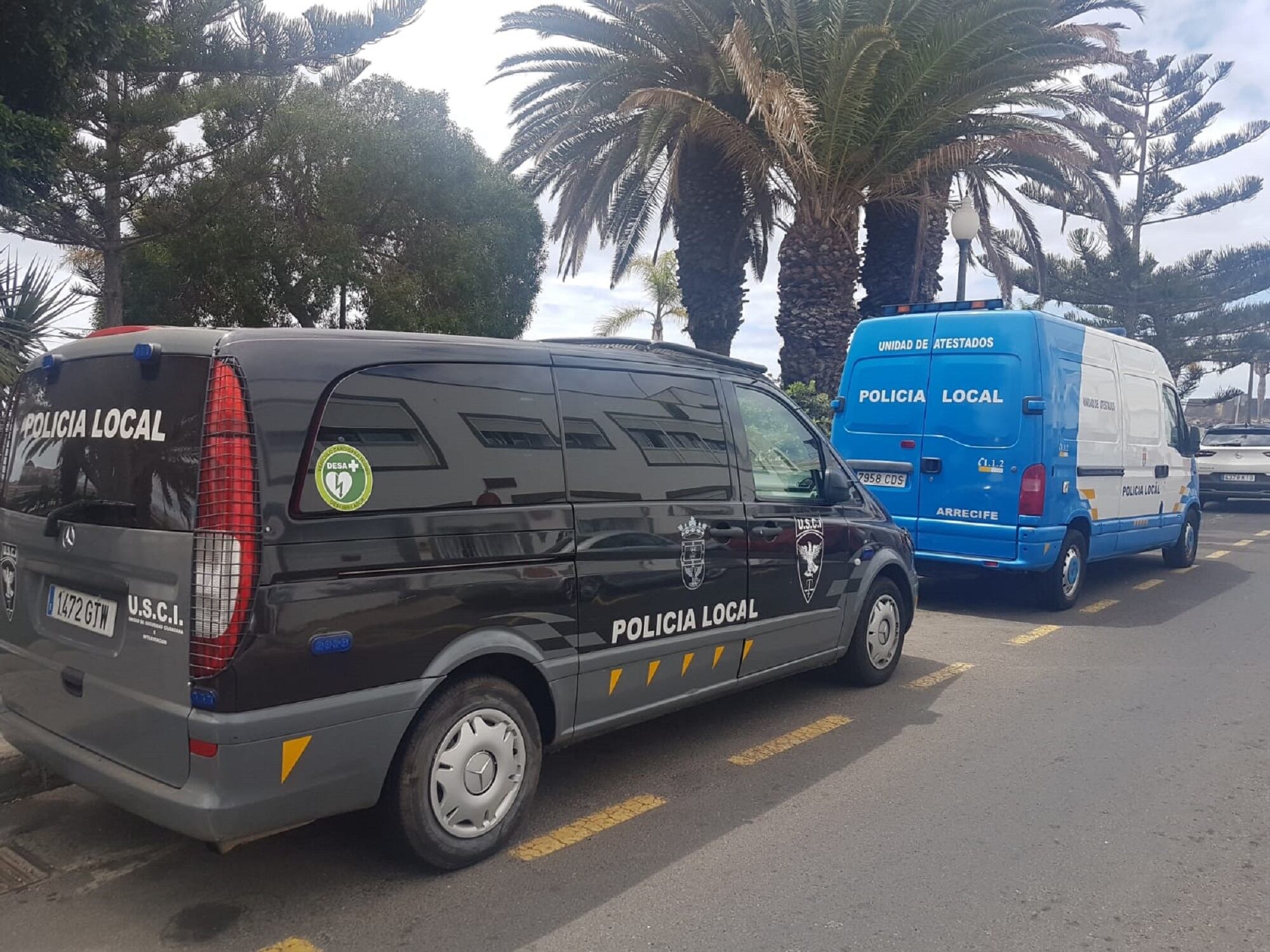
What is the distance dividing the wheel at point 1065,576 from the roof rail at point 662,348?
14.0ft

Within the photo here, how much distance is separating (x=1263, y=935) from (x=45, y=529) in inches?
165

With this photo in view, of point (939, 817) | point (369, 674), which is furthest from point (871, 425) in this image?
point (369, 674)

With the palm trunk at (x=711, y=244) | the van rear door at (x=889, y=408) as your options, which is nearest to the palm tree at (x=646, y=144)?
the palm trunk at (x=711, y=244)

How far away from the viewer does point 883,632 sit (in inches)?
231

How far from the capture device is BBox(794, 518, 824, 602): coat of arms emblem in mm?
5035

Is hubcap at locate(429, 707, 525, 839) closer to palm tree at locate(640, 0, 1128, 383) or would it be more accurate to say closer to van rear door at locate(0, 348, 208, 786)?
van rear door at locate(0, 348, 208, 786)

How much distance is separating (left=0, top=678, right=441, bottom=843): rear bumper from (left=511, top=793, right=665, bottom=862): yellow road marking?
0.72m

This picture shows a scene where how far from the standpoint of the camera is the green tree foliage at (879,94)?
490 inches

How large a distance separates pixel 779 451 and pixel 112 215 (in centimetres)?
1526

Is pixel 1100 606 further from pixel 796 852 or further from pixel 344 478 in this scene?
pixel 344 478

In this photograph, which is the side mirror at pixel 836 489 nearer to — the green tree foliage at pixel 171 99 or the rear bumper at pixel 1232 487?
the green tree foliage at pixel 171 99

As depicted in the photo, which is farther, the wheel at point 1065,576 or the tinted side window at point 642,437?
the wheel at point 1065,576

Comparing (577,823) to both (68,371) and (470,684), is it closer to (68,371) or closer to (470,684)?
(470,684)

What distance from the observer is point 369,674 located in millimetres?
3094
